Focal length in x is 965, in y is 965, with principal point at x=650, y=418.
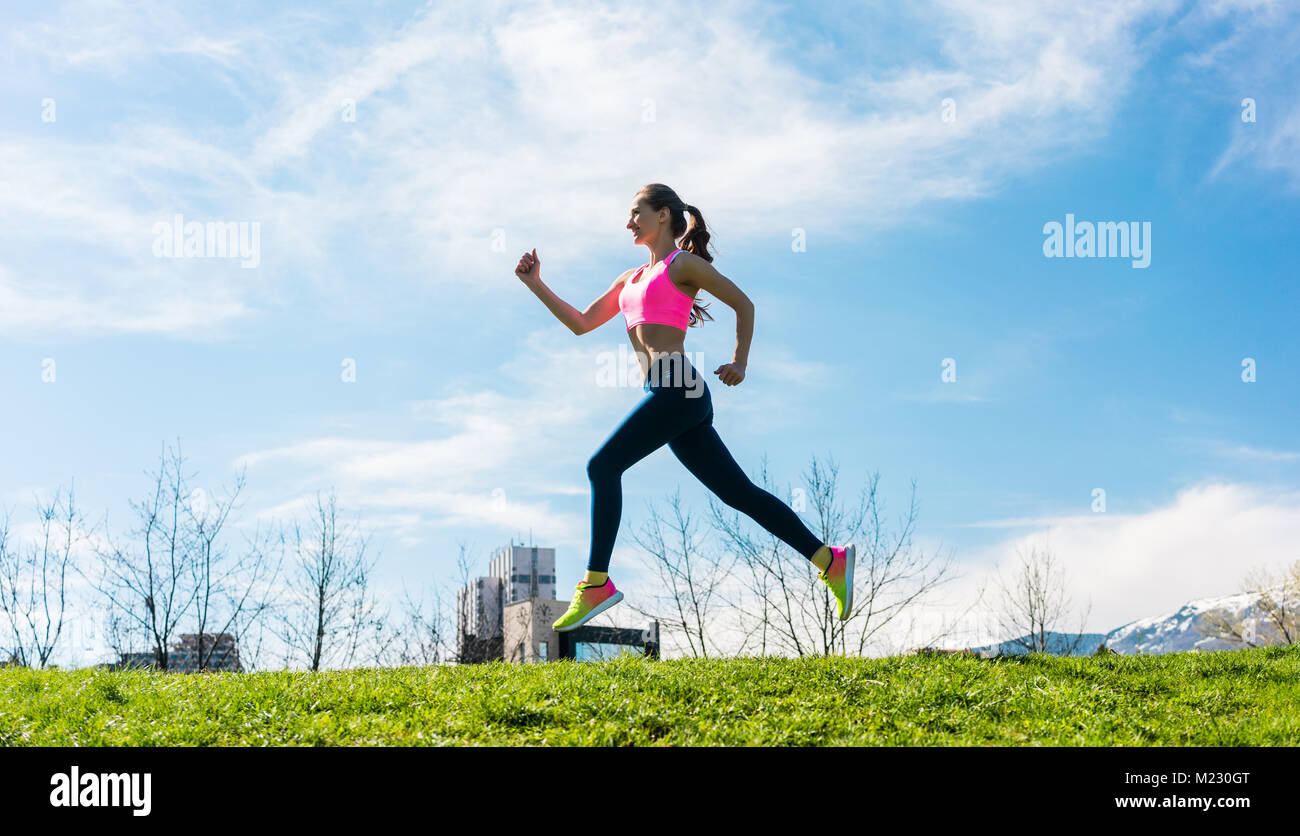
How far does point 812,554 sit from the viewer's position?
6.99 m

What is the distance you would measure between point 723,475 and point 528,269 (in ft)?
6.92

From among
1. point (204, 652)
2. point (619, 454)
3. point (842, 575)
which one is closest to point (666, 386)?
point (619, 454)

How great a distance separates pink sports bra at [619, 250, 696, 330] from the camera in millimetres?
6625

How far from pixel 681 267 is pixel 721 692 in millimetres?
2878

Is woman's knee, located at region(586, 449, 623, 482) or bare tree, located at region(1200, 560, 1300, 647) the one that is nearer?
woman's knee, located at region(586, 449, 623, 482)

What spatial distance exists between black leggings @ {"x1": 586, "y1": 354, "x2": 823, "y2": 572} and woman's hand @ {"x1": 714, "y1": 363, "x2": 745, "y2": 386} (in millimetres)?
209

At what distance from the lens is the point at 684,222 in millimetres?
7125

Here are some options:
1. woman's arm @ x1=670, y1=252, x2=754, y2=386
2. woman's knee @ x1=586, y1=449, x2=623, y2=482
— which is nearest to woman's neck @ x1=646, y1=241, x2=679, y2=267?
woman's arm @ x1=670, y1=252, x2=754, y2=386

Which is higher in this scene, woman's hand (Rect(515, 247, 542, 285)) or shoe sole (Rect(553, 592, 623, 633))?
woman's hand (Rect(515, 247, 542, 285))

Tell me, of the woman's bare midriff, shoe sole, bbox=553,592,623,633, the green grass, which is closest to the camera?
the green grass

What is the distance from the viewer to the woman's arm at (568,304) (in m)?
7.12

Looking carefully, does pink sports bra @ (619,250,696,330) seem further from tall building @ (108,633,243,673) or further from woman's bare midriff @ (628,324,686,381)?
tall building @ (108,633,243,673)
